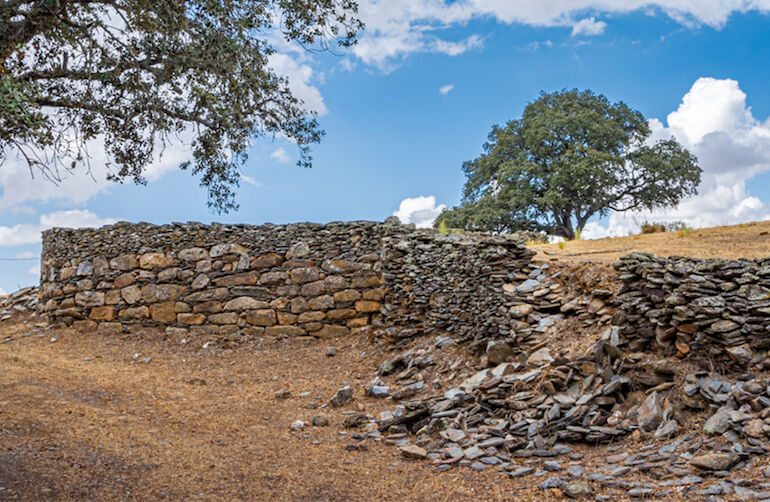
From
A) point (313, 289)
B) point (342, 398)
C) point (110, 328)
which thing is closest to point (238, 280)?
point (313, 289)

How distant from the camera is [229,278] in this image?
1339 centimetres

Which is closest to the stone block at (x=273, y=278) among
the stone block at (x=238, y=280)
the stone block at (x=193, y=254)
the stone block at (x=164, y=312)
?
the stone block at (x=238, y=280)

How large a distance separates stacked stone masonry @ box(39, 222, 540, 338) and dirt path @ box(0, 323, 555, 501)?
0.94 meters

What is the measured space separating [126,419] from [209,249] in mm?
6365

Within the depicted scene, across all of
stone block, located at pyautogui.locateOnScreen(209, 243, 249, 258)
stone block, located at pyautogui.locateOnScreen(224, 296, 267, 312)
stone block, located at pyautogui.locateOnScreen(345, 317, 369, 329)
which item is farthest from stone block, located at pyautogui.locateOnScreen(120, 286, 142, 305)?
stone block, located at pyautogui.locateOnScreen(345, 317, 369, 329)

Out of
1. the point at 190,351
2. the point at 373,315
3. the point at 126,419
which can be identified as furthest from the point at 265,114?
the point at 190,351

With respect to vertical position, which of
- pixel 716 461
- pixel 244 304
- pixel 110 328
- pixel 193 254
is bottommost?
pixel 716 461

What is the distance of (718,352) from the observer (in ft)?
20.4

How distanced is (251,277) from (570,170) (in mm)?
15028

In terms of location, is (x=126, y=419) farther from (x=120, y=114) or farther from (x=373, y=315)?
(x=373, y=315)

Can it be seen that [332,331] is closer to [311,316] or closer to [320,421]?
[311,316]

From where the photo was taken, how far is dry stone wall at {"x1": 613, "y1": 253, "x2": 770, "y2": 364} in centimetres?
610

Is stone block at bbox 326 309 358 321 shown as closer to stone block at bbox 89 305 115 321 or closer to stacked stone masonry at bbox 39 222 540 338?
stacked stone masonry at bbox 39 222 540 338

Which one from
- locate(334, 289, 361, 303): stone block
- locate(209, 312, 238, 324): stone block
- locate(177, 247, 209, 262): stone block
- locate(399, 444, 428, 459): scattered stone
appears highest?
locate(177, 247, 209, 262): stone block
